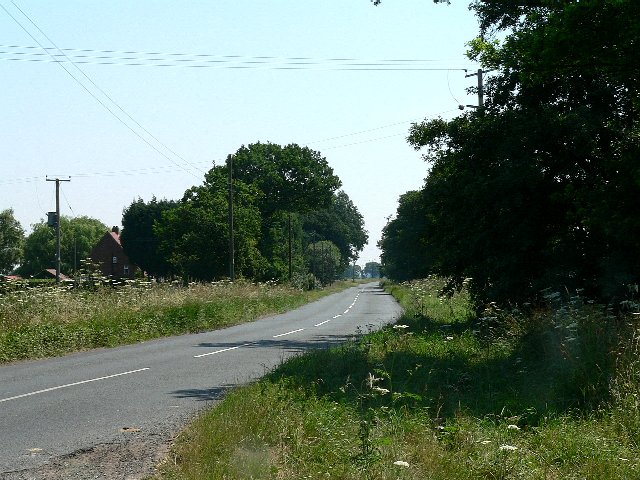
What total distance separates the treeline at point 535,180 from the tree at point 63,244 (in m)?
110

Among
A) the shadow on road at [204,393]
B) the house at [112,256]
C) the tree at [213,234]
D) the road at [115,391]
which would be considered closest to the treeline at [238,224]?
the tree at [213,234]

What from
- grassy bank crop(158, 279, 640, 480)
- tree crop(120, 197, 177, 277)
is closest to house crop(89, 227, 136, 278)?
tree crop(120, 197, 177, 277)

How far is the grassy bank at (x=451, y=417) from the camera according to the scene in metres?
7.31

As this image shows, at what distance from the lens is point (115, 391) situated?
1336 cm

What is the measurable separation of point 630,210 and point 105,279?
Answer: 61.5 ft

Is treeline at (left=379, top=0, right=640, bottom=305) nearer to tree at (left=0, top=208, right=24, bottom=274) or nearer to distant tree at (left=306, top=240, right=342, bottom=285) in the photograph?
tree at (left=0, top=208, right=24, bottom=274)

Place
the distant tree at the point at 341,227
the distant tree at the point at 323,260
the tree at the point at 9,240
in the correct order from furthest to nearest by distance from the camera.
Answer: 1. the distant tree at the point at 341,227
2. the distant tree at the point at 323,260
3. the tree at the point at 9,240

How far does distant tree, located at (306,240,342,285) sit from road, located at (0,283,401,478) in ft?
339

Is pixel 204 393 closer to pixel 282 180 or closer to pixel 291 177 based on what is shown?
pixel 282 180

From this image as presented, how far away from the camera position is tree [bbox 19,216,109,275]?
441ft

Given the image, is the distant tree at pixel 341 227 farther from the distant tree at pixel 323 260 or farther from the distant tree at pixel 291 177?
the distant tree at pixel 291 177

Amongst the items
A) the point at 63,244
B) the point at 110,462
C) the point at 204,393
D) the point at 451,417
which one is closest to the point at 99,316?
the point at 204,393

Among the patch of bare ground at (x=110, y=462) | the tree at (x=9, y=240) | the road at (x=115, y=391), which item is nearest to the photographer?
the patch of bare ground at (x=110, y=462)

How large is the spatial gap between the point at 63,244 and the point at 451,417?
457 ft
